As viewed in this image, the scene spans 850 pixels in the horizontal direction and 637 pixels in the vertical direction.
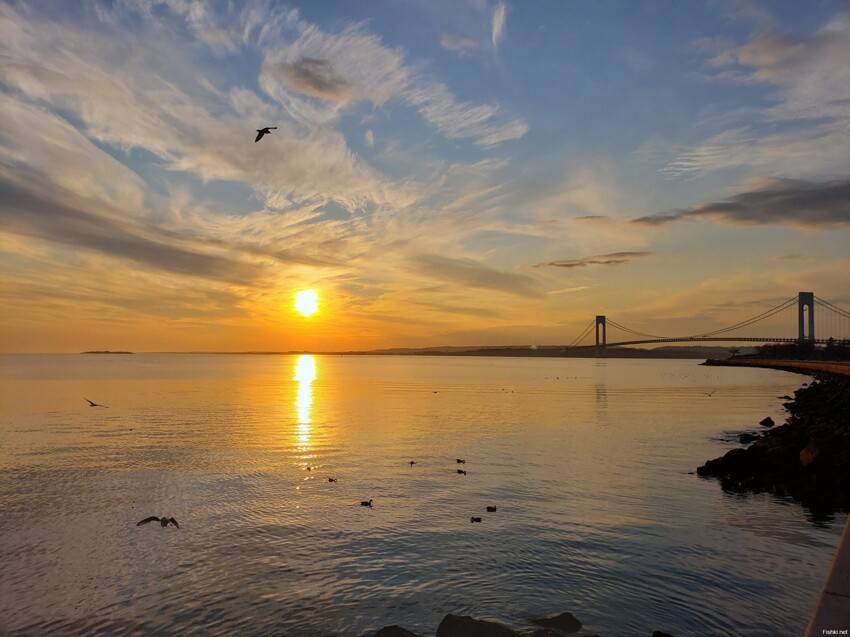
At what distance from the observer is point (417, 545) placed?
13758 mm

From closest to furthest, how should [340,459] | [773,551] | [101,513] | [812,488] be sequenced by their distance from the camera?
[773,551] < [101,513] < [812,488] < [340,459]

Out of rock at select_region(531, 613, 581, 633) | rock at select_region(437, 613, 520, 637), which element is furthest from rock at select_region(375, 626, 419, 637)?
rock at select_region(531, 613, 581, 633)

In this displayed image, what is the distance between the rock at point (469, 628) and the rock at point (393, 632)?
0.49 meters

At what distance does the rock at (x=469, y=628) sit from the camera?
28.8 feet

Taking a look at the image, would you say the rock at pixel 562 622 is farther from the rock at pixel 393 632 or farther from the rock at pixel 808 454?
the rock at pixel 808 454

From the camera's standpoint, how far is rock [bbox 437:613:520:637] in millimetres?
8789

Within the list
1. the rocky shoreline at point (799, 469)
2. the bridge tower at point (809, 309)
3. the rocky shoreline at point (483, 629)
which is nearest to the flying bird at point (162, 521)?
the rocky shoreline at point (483, 629)

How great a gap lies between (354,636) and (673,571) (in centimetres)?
698

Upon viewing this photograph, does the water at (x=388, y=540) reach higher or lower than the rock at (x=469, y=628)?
lower

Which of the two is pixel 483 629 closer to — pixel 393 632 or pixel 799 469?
pixel 393 632

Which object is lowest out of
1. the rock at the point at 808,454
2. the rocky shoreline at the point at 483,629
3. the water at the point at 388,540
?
the water at the point at 388,540

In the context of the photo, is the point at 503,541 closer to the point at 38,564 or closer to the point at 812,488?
the point at 38,564

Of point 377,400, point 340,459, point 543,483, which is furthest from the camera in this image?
point 377,400

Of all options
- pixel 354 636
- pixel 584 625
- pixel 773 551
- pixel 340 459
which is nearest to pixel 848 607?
pixel 584 625
